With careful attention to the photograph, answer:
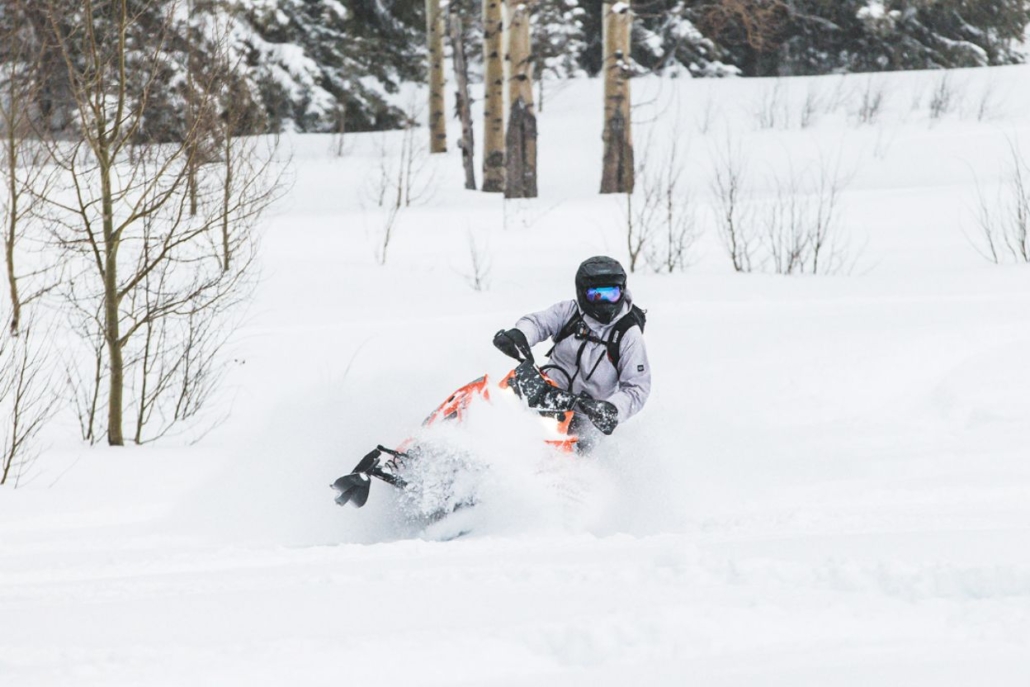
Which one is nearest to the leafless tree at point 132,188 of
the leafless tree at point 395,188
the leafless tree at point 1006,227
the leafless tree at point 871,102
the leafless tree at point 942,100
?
the leafless tree at point 395,188

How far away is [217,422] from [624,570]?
4.54 m

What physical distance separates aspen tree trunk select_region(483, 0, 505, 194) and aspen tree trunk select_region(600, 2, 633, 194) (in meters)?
1.97

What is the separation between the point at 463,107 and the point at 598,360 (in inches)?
517

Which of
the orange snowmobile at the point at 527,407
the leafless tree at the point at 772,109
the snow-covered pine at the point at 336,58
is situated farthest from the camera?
the snow-covered pine at the point at 336,58

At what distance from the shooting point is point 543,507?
5.64 metres

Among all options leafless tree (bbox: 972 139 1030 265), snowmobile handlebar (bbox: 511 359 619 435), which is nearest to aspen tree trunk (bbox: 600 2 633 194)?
leafless tree (bbox: 972 139 1030 265)

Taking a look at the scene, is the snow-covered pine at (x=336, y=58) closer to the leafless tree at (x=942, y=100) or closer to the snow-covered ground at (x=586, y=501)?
the snow-covered ground at (x=586, y=501)

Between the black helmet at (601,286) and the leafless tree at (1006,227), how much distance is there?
594cm

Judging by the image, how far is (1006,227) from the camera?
12414 mm

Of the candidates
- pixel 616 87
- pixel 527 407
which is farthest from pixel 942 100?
pixel 527 407

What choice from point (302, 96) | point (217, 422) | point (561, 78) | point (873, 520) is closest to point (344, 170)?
point (302, 96)

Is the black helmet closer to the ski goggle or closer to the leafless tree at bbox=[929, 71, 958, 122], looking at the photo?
the ski goggle

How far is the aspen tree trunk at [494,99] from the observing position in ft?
55.4

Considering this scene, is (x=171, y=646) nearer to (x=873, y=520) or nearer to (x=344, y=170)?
(x=873, y=520)
